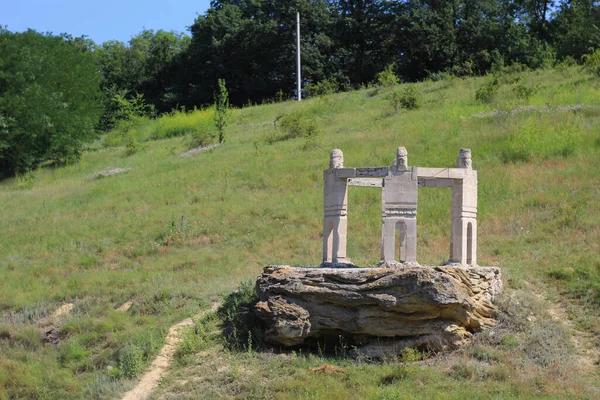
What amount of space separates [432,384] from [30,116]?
30.5m

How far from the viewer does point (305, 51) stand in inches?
2015

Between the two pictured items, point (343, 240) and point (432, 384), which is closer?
point (432, 384)

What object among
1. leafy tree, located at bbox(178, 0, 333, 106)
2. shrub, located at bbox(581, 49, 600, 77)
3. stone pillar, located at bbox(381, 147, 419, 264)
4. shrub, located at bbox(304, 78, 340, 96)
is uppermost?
leafy tree, located at bbox(178, 0, 333, 106)


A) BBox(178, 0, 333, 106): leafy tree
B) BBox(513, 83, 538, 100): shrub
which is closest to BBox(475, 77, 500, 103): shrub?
BBox(513, 83, 538, 100): shrub

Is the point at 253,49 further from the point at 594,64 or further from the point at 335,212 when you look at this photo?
the point at 335,212

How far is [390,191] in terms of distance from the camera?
16391mm

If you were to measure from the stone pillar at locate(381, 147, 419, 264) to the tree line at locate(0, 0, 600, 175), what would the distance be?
1127 inches

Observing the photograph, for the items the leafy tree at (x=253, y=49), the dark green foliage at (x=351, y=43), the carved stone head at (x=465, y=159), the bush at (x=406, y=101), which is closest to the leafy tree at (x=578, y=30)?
the dark green foliage at (x=351, y=43)

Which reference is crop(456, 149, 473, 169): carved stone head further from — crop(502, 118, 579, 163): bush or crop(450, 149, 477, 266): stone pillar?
crop(502, 118, 579, 163): bush

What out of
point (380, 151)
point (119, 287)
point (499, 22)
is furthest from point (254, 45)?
point (119, 287)

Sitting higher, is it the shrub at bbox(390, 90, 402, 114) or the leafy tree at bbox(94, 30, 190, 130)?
the leafy tree at bbox(94, 30, 190, 130)

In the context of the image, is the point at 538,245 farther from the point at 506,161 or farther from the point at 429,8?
the point at 429,8

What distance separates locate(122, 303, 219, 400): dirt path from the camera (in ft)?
52.4

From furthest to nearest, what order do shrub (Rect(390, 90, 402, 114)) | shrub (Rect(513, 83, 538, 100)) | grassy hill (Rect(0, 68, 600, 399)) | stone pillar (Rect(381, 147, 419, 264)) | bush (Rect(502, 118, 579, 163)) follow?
shrub (Rect(390, 90, 402, 114)) → shrub (Rect(513, 83, 538, 100)) → bush (Rect(502, 118, 579, 163)) → stone pillar (Rect(381, 147, 419, 264)) → grassy hill (Rect(0, 68, 600, 399))
